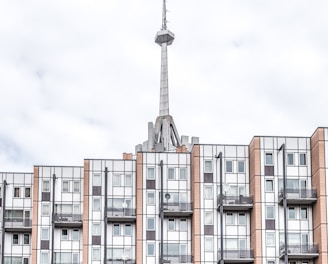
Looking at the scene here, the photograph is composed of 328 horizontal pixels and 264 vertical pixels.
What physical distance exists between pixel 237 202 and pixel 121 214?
494 inches

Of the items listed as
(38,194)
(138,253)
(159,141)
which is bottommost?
(138,253)

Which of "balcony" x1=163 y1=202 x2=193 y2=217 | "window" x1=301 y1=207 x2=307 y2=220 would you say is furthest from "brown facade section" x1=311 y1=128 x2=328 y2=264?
"balcony" x1=163 y1=202 x2=193 y2=217

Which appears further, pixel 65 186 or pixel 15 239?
pixel 65 186

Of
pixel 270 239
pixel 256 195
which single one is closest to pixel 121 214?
pixel 256 195

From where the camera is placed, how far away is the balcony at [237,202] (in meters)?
105

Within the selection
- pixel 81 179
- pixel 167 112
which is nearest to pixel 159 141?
pixel 167 112

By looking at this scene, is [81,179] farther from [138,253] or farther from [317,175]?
[317,175]

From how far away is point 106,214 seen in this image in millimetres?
107125

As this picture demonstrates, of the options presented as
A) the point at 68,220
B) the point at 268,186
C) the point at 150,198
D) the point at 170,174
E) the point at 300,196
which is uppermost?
the point at 170,174

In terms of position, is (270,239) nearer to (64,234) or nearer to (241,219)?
(241,219)

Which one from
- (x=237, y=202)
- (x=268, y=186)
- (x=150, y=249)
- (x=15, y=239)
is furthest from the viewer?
(x=15, y=239)

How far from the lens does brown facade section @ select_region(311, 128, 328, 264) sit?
101 metres

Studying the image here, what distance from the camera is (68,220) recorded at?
108812 millimetres

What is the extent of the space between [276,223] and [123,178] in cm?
1761
